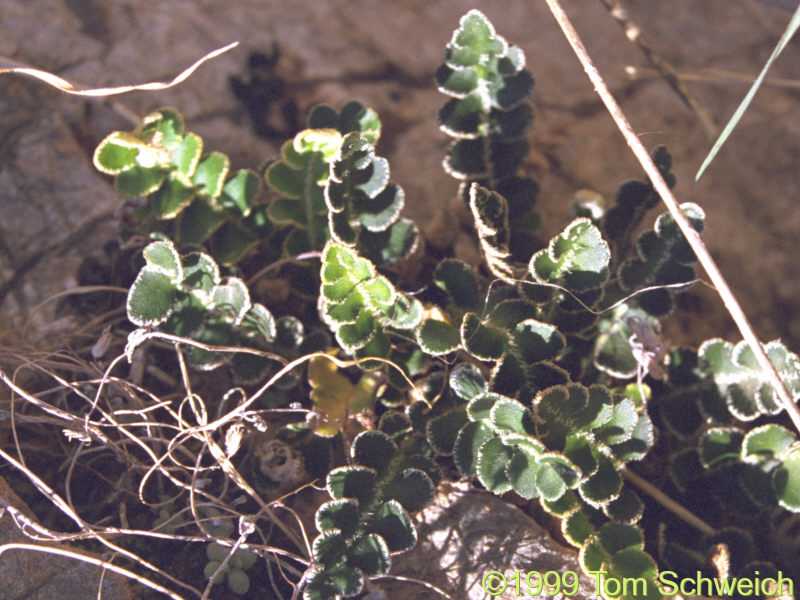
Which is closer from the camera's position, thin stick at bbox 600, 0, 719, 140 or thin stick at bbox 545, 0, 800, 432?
thin stick at bbox 545, 0, 800, 432

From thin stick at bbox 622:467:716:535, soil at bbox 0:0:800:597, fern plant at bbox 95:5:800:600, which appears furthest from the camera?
soil at bbox 0:0:800:597

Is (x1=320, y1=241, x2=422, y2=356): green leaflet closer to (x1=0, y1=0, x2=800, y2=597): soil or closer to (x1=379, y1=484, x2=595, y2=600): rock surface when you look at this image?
(x1=379, y1=484, x2=595, y2=600): rock surface

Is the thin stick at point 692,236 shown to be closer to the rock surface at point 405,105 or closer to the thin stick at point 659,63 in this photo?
the thin stick at point 659,63

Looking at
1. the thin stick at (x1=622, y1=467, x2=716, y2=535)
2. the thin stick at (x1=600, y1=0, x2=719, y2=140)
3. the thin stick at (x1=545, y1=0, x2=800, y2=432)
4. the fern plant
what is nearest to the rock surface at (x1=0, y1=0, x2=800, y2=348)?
the thin stick at (x1=600, y1=0, x2=719, y2=140)

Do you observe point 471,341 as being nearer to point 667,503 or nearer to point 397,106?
point 667,503

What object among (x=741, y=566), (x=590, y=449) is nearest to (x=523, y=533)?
(x=590, y=449)

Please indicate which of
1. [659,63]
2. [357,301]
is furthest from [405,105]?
[357,301]

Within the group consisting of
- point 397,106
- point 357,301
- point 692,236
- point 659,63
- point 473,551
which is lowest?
point 473,551

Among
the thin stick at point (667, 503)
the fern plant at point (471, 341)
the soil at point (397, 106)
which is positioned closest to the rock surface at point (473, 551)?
the fern plant at point (471, 341)

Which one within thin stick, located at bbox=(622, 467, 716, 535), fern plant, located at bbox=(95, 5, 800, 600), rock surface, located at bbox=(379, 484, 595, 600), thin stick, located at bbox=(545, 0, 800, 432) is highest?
thin stick, located at bbox=(545, 0, 800, 432)
